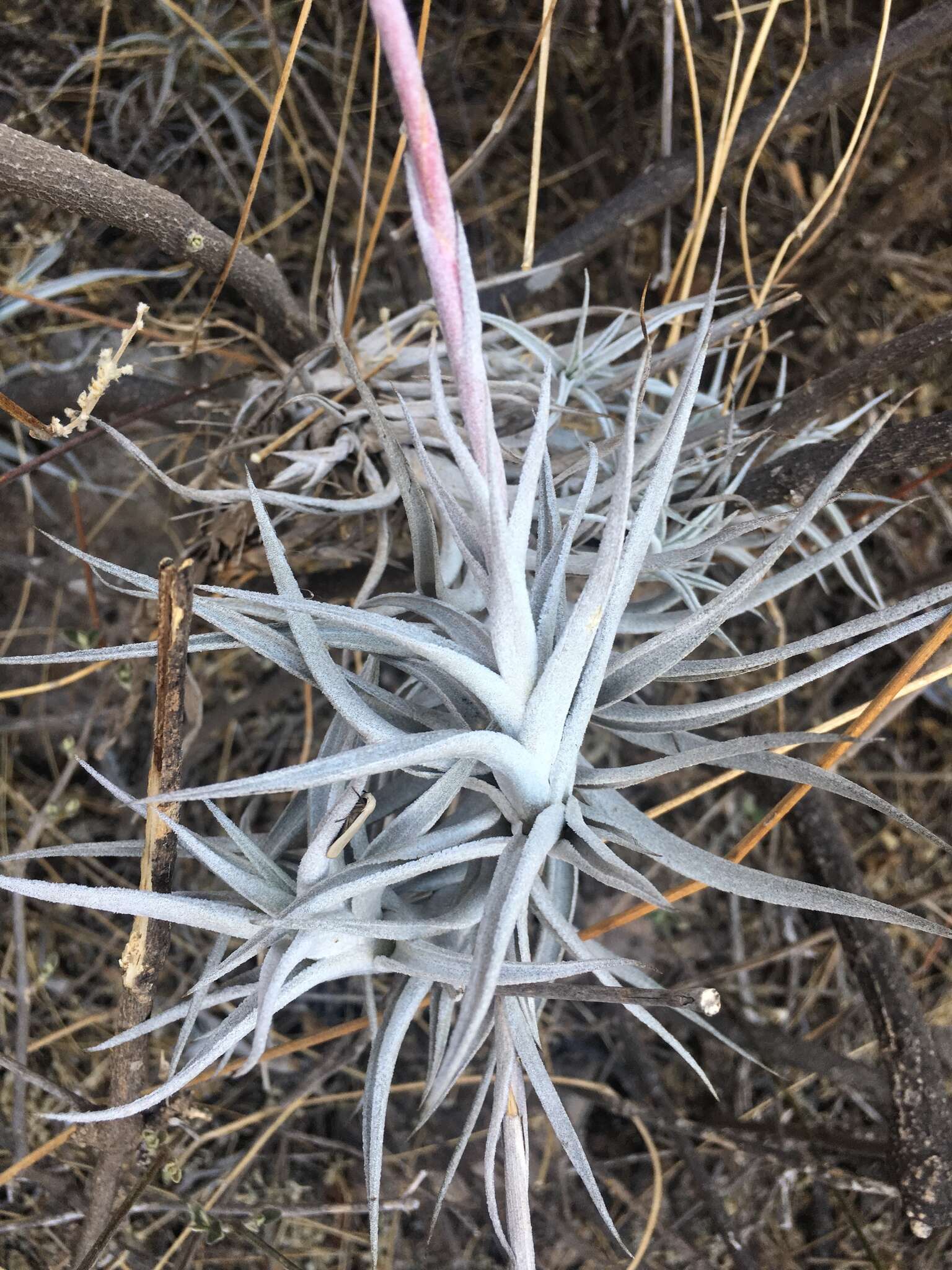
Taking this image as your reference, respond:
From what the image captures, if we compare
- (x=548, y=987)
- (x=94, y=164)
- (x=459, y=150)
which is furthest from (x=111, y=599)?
(x=548, y=987)

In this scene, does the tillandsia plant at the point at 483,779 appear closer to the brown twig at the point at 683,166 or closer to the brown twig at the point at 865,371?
the brown twig at the point at 865,371

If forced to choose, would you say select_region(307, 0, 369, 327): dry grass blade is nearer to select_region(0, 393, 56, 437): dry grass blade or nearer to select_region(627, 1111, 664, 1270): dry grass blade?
select_region(0, 393, 56, 437): dry grass blade

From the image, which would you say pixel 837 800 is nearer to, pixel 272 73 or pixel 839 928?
pixel 839 928

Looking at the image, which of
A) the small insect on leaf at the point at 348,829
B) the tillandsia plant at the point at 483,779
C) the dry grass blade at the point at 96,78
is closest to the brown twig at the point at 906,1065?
the tillandsia plant at the point at 483,779

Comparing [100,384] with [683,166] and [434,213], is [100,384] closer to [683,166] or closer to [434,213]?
[434,213]

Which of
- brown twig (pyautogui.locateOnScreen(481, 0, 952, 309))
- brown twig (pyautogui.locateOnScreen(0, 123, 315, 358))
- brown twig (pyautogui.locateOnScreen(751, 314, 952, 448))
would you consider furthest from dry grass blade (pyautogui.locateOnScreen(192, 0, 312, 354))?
brown twig (pyautogui.locateOnScreen(751, 314, 952, 448))

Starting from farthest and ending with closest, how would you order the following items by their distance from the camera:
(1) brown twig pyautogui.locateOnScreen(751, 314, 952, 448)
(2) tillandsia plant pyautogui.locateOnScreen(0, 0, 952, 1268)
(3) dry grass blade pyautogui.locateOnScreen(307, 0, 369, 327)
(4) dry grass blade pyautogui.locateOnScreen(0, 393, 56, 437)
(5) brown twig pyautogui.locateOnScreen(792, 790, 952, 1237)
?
1. (3) dry grass blade pyautogui.locateOnScreen(307, 0, 369, 327)
2. (5) brown twig pyautogui.locateOnScreen(792, 790, 952, 1237)
3. (1) brown twig pyautogui.locateOnScreen(751, 314, 952, 448)
4. (4) dry grass blade pyautogui.locateOnScreen(0, 393, 56, 437)
5. (2) tillandsia plant pyautogui.locateOnScreen(0, 0, 952, 1268)
